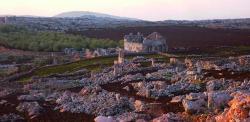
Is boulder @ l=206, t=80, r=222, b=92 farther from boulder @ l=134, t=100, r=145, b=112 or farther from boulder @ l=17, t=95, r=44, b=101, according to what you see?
boulder @ l=17, t=95, r=44, b=101

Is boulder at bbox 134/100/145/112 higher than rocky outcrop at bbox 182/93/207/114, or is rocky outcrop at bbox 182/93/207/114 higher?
rocky outcrop at bbox 182/93/207/114

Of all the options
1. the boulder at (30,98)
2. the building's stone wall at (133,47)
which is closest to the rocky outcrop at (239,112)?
the boulder at (30,98)

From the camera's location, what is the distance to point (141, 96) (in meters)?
56.1

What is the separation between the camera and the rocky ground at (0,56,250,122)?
4159cm

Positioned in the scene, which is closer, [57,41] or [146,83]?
[146,83]

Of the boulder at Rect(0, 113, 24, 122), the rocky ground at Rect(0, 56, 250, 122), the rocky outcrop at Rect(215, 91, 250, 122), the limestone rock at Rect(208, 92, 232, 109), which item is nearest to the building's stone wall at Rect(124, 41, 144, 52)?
the rocky ground at Rect(0, 56, 250, 122)

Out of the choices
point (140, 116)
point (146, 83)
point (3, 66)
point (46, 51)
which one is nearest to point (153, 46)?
point (3, 66)

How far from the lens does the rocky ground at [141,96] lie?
4159cm

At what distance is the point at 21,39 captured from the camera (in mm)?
166375

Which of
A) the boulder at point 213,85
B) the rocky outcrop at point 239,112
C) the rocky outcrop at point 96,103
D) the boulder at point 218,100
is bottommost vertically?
the rocky outcrop at point 96,103

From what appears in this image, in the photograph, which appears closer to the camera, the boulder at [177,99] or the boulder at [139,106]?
the boulder at [139,106]

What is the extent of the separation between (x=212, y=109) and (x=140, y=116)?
219 inches

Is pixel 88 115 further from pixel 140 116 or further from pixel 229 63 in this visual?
A: pixel 229 63

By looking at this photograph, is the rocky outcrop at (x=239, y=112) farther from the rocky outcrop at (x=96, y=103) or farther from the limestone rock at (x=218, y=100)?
the rocky outcrop at (x=96, y=103)
